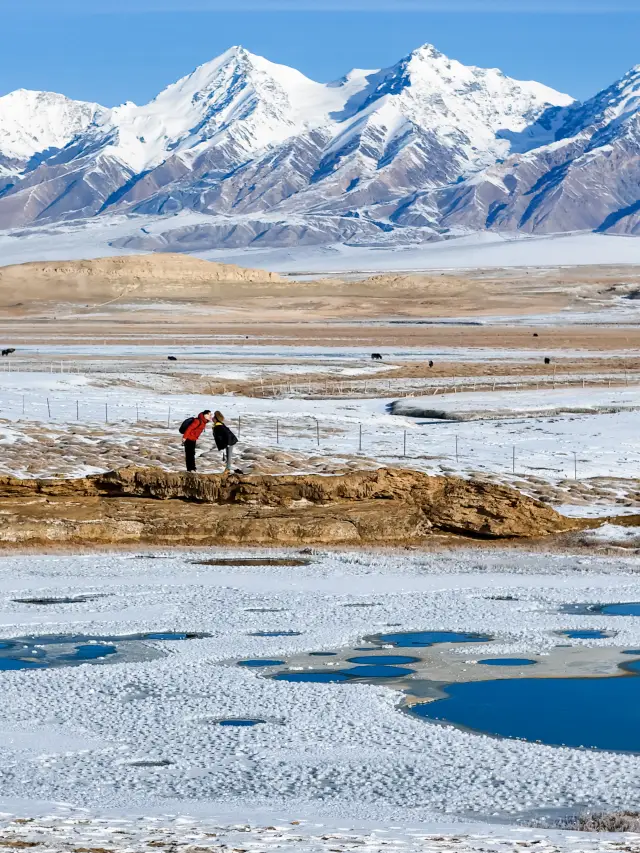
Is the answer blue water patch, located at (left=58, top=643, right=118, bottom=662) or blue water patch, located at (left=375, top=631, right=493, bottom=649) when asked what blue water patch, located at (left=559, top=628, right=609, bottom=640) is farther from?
blue water patch, located at (left=58, top=643, right=118, bottom=662)

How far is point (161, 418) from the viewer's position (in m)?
36.4

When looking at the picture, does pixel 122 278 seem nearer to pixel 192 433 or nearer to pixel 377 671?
pixel 192 433

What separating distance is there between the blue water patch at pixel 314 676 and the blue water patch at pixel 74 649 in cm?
152

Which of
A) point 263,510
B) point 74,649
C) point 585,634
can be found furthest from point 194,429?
point 585,634

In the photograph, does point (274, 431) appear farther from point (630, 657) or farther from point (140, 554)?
point (630, 657)

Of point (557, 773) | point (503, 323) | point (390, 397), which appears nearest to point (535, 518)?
point (557, 773)

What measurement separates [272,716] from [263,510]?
1105cm

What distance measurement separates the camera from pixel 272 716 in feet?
37.3

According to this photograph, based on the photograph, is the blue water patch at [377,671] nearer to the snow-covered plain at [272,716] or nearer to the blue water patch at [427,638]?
the snow-covered plain at [272,716]

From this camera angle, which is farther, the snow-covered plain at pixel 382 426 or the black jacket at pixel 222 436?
the snow-covered plain at pixel 382 426

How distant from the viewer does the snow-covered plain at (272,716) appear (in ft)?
30.4

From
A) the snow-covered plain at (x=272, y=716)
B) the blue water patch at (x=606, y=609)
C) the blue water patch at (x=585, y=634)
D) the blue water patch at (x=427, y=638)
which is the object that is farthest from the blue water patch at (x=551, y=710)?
the blue water patch at (x=606, y=609)

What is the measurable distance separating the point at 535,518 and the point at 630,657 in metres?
9.00

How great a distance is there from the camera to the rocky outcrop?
848 inches
